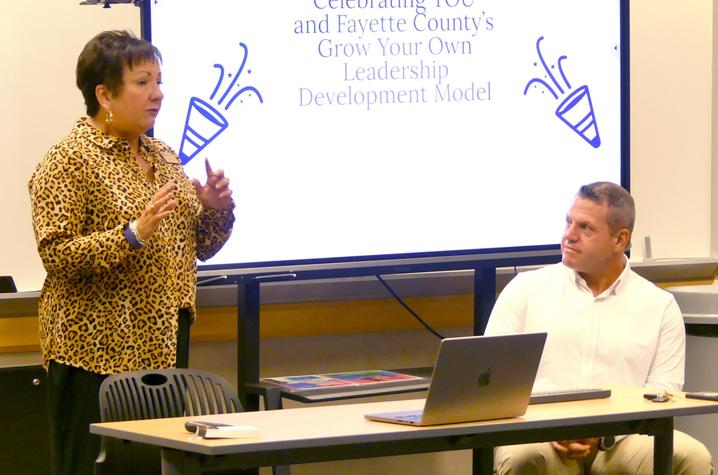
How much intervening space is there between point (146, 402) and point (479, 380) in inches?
42.0

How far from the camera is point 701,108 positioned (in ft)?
18.2

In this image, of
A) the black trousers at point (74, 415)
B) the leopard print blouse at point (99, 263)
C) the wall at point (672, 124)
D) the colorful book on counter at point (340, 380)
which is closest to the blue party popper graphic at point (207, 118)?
the leopard print blouse at point (99, 263)

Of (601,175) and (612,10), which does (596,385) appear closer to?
(601,175)

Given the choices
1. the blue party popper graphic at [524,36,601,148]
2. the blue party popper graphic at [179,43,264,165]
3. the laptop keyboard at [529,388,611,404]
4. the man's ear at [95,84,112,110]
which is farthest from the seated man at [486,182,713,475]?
the man's ear at [95,84,112,110]

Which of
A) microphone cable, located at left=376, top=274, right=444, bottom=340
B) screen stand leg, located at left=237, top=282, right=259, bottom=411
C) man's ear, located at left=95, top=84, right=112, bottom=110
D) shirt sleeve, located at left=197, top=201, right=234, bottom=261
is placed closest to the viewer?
man's ear, located at left=95, top=84, right=112, bottom=110

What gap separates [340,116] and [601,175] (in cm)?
111

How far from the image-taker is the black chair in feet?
10.6

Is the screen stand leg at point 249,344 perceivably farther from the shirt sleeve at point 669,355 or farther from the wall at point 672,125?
the wall at point 672,125

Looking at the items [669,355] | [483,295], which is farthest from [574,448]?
[483,295]

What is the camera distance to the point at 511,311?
3.97 meters

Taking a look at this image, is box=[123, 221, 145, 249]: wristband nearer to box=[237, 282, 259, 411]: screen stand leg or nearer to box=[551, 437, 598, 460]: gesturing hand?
box=[237, 282, 259, 411]: screen stand leg

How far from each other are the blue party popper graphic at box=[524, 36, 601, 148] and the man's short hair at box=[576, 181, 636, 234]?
774mm

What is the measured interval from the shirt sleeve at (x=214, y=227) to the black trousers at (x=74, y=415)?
59cm

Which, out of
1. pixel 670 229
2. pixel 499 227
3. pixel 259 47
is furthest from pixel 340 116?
pixel 670 229
